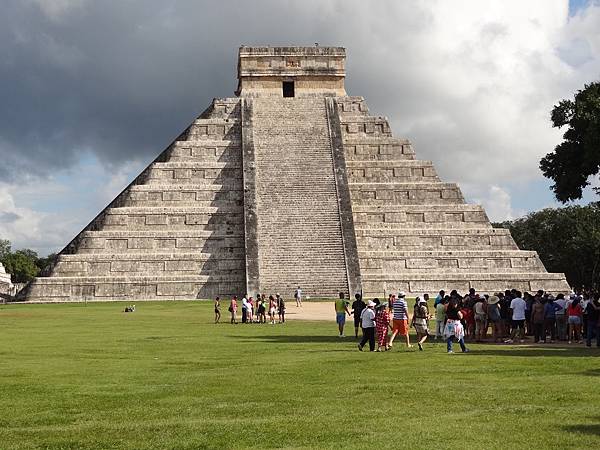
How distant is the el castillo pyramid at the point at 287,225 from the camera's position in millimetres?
37969

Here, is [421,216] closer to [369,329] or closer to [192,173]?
[192,173]

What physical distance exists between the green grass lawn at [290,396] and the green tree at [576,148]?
5.63 m

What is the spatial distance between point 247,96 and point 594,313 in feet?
109

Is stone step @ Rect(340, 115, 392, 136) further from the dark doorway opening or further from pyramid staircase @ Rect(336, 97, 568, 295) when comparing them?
the dark doorway opening

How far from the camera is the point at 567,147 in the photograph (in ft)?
69.7

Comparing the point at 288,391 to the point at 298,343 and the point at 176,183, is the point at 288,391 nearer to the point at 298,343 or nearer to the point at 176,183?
the point at 298,343

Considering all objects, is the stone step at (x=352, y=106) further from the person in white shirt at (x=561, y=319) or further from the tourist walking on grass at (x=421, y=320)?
the tourist walking on grass at (x=421, y=320)

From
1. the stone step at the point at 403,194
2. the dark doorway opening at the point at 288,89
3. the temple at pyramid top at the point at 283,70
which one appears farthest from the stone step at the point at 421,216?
the dark doorway opening at the point at 288,89

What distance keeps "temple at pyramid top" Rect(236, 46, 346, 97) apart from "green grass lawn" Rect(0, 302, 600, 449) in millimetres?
31265

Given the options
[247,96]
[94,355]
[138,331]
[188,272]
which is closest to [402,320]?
[94,355]

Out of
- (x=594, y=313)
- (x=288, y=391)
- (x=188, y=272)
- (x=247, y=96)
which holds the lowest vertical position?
(x=288, y=391)

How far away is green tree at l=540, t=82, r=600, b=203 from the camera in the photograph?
64.4 feet

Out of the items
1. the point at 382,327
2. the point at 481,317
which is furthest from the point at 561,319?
the point at 382,327

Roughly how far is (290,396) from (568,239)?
2489 inches
